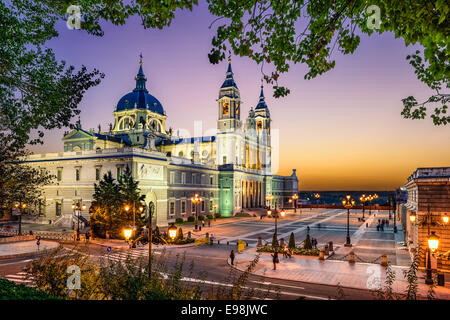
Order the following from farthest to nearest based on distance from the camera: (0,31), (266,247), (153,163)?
1. (153,163)
2. (266,247)
3. (0,31)

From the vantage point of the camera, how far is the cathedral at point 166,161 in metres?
47.6

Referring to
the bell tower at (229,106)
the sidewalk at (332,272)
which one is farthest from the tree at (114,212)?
the bell tower at (229,106)

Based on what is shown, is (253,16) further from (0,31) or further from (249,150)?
(249,150)

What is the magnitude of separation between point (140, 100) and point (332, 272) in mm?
66273

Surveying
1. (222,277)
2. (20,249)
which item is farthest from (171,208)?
(222,277)

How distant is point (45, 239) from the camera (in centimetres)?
3625

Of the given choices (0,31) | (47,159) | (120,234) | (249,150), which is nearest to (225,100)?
(249,150)

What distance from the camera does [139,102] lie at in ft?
254

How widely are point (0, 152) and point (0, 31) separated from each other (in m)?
9.74

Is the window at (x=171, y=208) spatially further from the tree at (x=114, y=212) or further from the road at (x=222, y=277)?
the road at (x=222, y=277)

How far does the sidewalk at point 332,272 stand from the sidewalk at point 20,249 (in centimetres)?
1787

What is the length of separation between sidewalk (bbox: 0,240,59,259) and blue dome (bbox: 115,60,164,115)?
4852cm

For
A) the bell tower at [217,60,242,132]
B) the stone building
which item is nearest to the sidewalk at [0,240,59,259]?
the stone building

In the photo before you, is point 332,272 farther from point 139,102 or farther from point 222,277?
point 139,102
